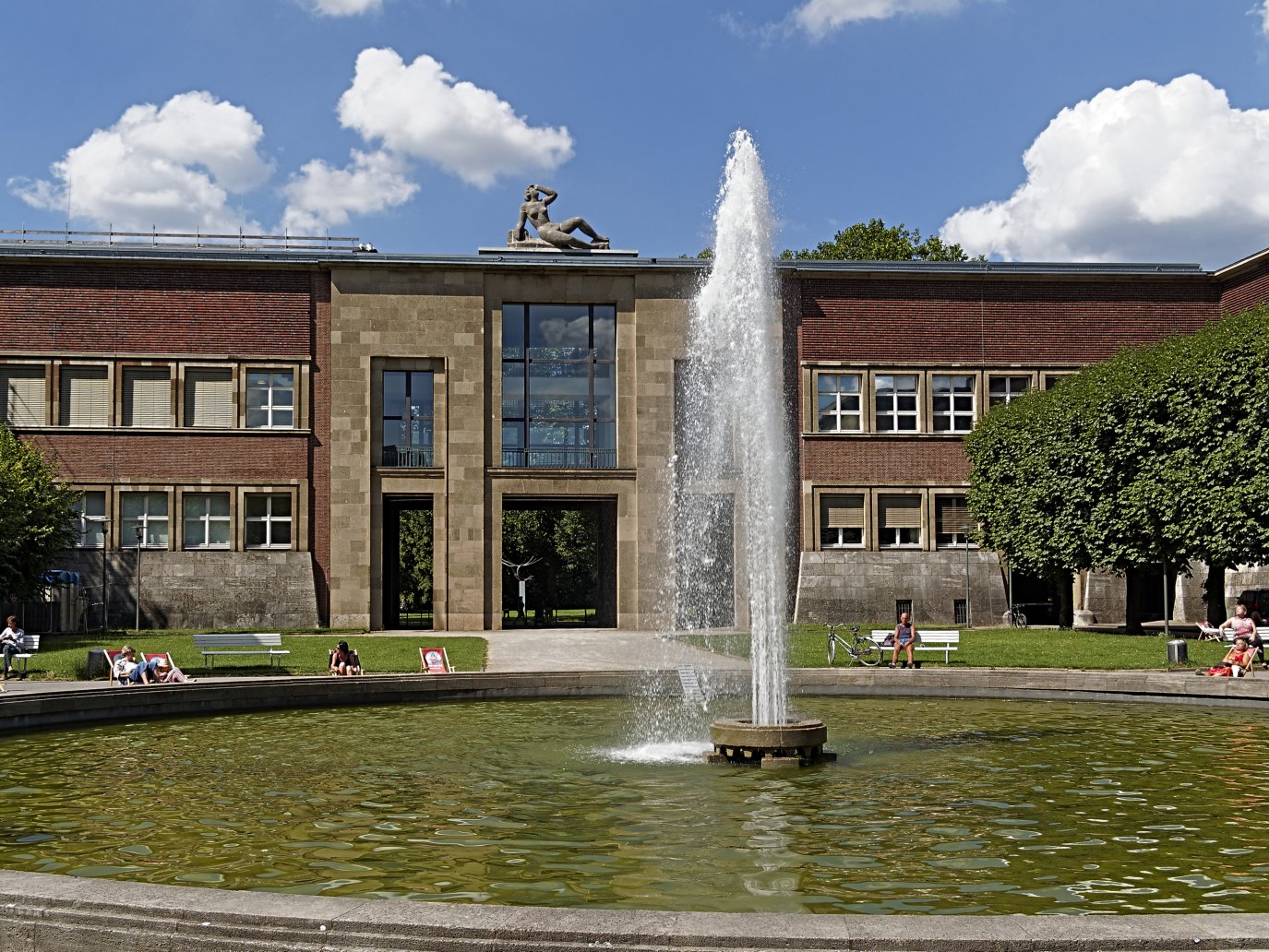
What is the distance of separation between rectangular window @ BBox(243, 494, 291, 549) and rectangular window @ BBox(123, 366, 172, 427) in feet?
12.2

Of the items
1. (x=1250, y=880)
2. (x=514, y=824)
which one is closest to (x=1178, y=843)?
(x=1250, y=880)

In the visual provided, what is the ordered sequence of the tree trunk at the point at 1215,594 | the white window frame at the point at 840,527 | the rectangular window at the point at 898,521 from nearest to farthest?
1. the tree trunk at the point at 1215,594
2. the white window frame at the point at 840,527
3. the rectangular window at the point at 898,521

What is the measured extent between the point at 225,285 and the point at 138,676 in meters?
22.3

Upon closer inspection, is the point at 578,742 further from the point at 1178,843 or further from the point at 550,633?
the point at 550,633

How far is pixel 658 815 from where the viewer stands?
40.3 feet

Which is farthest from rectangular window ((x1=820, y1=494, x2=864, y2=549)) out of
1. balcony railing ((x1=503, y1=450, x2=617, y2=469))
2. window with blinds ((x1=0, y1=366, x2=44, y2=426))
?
window with blinds ((x1=0, y1=366, x2=44, y2=426))

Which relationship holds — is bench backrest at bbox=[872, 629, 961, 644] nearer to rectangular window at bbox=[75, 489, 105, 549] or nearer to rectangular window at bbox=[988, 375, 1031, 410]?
rectangular window at bbox=[988, 375, 1031, 410]

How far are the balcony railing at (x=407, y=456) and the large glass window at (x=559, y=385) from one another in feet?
8.56

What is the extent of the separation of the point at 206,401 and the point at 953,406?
24.5 m

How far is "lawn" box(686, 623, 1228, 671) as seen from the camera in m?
27.1

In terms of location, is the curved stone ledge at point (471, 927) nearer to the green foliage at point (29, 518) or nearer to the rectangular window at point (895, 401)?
the green foliage at point (29, 518)

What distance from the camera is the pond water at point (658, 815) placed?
9.41m

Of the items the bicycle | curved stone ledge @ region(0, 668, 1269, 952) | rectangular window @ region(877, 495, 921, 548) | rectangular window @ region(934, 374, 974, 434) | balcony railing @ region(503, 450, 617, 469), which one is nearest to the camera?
curved stone ledge @ region(0, 668, 1269, 952)

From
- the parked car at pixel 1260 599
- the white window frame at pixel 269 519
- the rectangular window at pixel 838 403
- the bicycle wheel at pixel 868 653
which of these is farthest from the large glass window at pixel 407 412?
the parked car at pixel 1260 599
